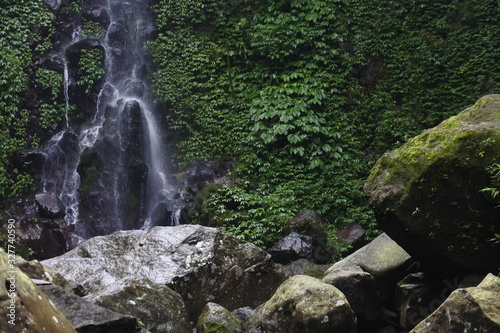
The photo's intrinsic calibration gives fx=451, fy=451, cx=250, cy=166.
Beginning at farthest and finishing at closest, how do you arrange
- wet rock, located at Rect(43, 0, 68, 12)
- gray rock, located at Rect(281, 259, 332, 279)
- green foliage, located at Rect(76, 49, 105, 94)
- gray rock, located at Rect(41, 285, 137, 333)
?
wet rock, located at Rect(43, 0, 68, 12), green foliage, located at Rect(76, 49, 105, 94), gray rock, located at Rect(281, 259, 332, 279), gray rock, located at Rect(41, 285, 137, 333)

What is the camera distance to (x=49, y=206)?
11.6 m

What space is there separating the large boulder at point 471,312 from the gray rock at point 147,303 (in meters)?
2.88

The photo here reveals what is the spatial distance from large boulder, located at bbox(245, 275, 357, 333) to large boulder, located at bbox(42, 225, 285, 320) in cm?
146

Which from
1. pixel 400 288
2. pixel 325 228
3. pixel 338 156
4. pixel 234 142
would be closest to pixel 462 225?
pixel 400 288

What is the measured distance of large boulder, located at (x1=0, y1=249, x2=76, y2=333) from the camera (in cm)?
258

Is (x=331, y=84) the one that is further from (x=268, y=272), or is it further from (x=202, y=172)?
(x=268, y=272)

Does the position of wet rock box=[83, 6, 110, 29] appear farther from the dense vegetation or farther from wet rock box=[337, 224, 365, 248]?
wet rock box=[337, 224, 365, 248]

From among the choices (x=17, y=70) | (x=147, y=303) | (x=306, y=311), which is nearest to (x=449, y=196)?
(x=306, y=311)

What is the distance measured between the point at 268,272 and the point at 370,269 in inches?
65.6

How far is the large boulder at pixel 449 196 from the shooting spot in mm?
4840

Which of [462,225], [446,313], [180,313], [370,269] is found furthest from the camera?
[370,269]

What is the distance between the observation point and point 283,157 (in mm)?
12781

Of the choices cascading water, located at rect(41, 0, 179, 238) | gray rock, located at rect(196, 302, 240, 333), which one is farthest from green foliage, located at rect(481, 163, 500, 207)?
cascading water, located at rect(41, 0, 179, 238)

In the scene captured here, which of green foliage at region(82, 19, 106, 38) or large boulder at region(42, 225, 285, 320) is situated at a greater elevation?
green foliage at region(82, 19, 106, 38)
